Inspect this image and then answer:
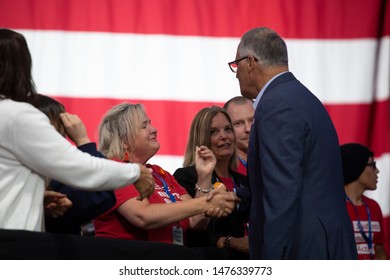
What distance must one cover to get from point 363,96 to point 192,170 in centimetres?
171

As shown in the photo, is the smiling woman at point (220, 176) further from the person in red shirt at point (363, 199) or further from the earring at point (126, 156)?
the person in red shirt at point (363, 199)

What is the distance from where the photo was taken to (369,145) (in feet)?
14.5

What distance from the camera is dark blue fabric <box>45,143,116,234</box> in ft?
7.26

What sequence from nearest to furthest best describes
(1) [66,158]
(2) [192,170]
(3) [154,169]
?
(1) [66,158]
(3) [154,169]
(2) [192,170]

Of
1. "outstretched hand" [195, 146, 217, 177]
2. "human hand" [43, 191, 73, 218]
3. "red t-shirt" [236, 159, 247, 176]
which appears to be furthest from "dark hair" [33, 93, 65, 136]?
"red t-shirt" [236, 159, 247, 176]

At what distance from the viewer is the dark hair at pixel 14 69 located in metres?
1.92

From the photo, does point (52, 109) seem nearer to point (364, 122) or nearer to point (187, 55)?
point (187, 55)

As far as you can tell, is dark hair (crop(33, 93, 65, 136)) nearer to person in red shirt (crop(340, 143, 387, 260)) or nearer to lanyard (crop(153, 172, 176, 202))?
lanyard (crop(153, 172, 176, 202))

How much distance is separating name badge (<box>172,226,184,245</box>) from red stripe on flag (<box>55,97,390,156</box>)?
1471 mm

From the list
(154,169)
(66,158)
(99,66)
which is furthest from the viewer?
(99,66)

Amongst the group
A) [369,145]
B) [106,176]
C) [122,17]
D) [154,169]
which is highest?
[122,17]

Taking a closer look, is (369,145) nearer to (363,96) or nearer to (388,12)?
(363,96)

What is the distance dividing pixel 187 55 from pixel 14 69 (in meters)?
2.32

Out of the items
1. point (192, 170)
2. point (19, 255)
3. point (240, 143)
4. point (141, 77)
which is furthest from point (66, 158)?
point (141, 77)
